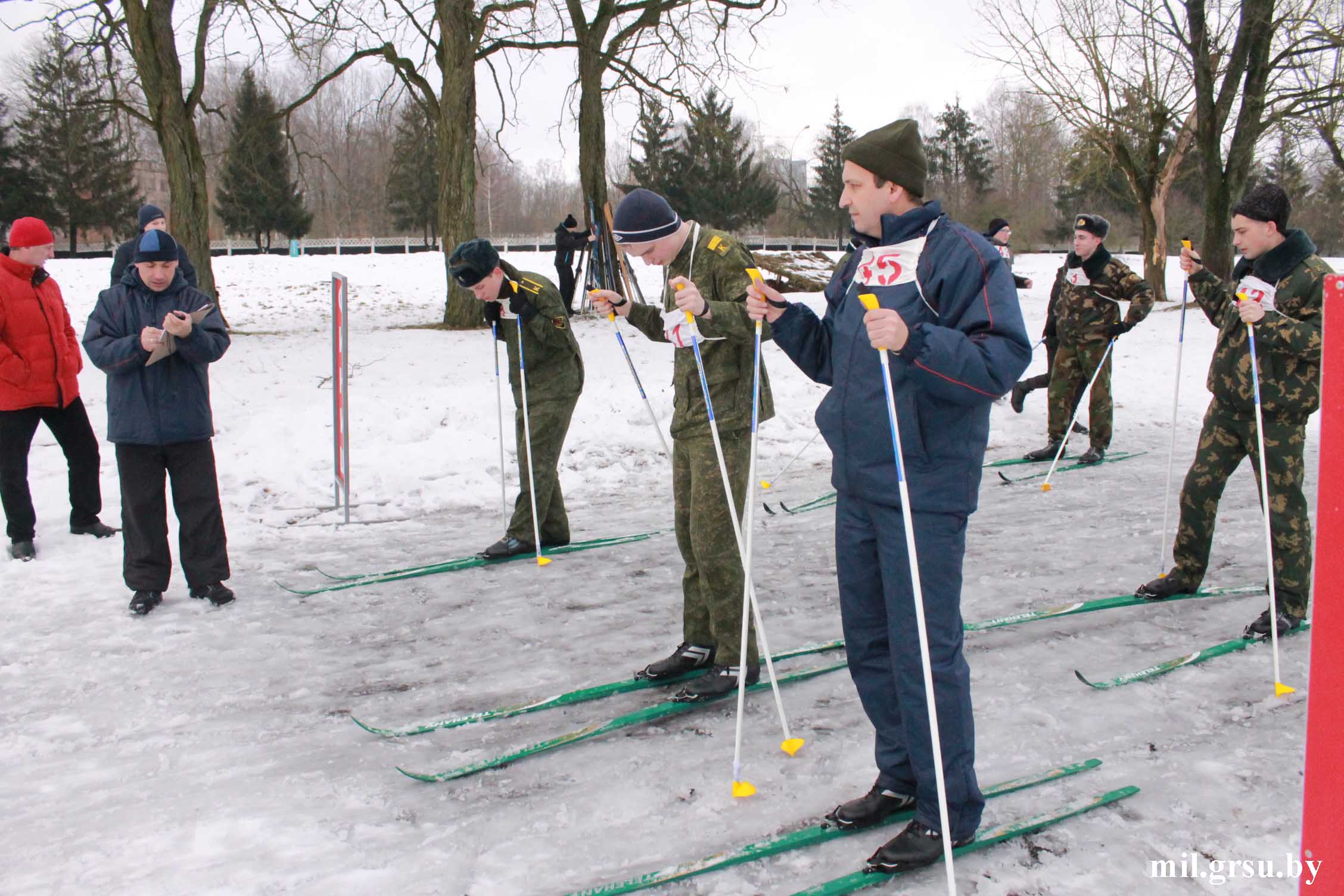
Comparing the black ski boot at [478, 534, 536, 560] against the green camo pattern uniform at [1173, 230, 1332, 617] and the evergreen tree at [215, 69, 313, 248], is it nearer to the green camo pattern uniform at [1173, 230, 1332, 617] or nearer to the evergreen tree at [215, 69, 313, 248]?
the green camo pattern uniform at [1173, 230, 1332, 617]

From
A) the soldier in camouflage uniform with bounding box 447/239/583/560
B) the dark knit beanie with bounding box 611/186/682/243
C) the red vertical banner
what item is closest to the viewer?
the red vertical banner

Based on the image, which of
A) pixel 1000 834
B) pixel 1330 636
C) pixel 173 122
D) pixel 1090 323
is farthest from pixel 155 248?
pixel 173 122

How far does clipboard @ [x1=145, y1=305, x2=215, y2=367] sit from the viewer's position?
A: 4.85 metres

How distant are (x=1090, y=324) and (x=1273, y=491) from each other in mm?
3903

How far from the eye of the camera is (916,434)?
2592 millimetres

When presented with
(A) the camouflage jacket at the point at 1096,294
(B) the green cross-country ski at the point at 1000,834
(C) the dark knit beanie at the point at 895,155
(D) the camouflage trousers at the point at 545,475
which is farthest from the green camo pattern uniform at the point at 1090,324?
(C) the dark knit beanie at the point at 895,155

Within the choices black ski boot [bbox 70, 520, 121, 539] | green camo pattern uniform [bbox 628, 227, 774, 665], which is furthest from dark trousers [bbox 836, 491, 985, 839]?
black ski boot [bbox 70, 520, 121, 539]

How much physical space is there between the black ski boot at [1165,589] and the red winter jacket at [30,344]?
622 centimetres

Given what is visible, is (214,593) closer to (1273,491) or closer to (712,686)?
(712,686)

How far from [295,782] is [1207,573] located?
4.71m

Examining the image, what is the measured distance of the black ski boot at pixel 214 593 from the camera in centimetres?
516

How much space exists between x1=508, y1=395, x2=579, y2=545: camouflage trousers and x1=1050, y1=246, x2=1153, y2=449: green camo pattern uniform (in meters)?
4.61

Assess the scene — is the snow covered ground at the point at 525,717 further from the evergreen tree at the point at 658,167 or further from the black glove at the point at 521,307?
the evergreen tree at the point at 658,167

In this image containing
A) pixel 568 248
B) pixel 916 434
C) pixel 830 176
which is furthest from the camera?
pixel 830 176
